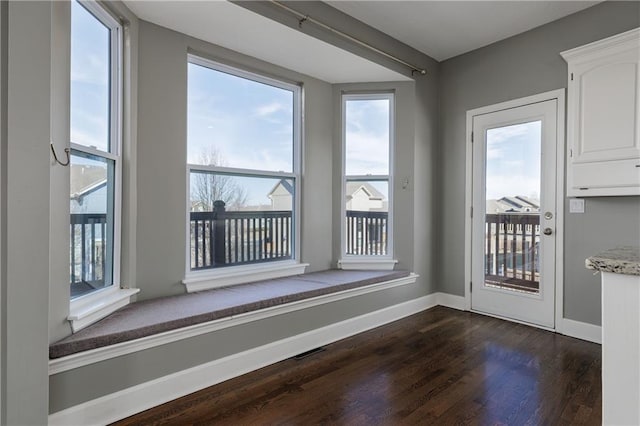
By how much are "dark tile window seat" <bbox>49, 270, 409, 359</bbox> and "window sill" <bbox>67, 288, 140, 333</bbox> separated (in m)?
0.03

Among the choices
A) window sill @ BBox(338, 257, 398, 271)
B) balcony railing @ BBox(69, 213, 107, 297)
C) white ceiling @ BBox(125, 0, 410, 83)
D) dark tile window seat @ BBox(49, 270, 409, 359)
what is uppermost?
white ceiling @ BBox(125, 0, 410, 83)

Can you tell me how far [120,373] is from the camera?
181 centimetres

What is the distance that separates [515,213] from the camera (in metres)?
3.32

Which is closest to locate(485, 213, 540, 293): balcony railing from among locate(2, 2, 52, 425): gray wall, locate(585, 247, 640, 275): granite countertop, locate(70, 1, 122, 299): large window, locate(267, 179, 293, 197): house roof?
locate(267, 179, 293, 197): house roof

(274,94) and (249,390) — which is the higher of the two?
(274,94)

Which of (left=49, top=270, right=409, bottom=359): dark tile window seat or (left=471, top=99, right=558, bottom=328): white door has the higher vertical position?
(left=471, top=99, right=558, bottom=328): white door

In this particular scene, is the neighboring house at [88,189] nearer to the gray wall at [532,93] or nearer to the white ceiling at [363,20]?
the white ceiling at [363,20]

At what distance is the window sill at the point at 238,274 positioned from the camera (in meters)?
2.63

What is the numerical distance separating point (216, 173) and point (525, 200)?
2.80 meters

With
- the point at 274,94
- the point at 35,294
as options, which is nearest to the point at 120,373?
the point at 35,294

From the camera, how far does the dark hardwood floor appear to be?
5.98ft

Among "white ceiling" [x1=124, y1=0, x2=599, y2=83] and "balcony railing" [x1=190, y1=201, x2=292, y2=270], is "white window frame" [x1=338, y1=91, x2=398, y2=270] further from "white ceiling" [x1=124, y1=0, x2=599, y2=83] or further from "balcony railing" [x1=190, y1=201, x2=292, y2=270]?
"balcony railing" [x1=190, y1=201, x2=292, y2=270]

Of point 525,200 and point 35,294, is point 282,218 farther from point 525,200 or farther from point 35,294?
point 525,200

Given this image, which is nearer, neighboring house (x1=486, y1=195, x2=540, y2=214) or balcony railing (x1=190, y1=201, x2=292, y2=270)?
balcony railing (x1=190, y1=201, x2=292, y2=270)
